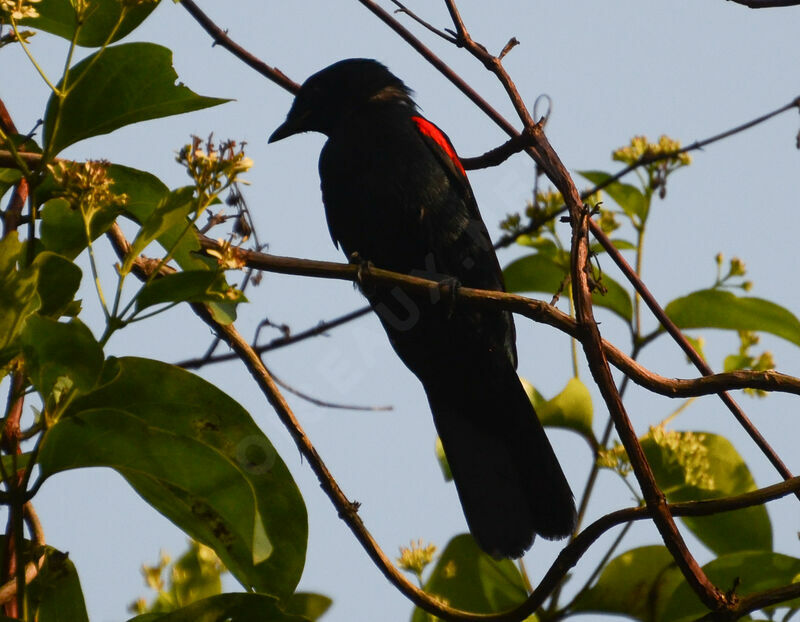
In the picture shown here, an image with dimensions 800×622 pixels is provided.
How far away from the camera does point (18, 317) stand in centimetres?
149

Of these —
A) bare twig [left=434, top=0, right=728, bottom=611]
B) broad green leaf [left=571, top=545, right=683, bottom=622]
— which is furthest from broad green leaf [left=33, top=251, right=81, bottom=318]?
broad green leaf [left=571, top=545, right=683, bottom=622]

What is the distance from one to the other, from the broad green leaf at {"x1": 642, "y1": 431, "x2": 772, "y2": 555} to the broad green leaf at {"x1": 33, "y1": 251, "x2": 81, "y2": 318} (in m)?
1.81

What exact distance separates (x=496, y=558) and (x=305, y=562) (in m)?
1.07

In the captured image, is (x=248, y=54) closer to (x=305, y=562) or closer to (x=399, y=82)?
(x=399, y=82)

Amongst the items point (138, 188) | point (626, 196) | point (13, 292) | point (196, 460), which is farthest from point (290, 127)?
point (13, 292)

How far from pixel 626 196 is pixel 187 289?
7.87ft

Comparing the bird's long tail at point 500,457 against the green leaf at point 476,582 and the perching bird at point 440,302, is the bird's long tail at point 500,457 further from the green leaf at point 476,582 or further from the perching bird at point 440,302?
the green leaf at point 476,582

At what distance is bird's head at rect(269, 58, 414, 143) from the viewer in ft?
15.4

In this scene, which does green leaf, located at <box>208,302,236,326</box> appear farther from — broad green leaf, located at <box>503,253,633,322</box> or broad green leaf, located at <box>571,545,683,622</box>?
broad green leaf, located at <box>503,253,633,322</box>

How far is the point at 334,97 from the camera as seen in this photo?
4.75 meters

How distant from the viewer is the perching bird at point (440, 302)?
12.7ft

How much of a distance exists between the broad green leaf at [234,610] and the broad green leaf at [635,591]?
3.81 ft

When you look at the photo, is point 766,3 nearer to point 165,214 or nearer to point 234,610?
point 165,214

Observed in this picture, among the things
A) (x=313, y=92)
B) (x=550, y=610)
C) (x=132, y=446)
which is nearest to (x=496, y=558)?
(x=550, y=610)
